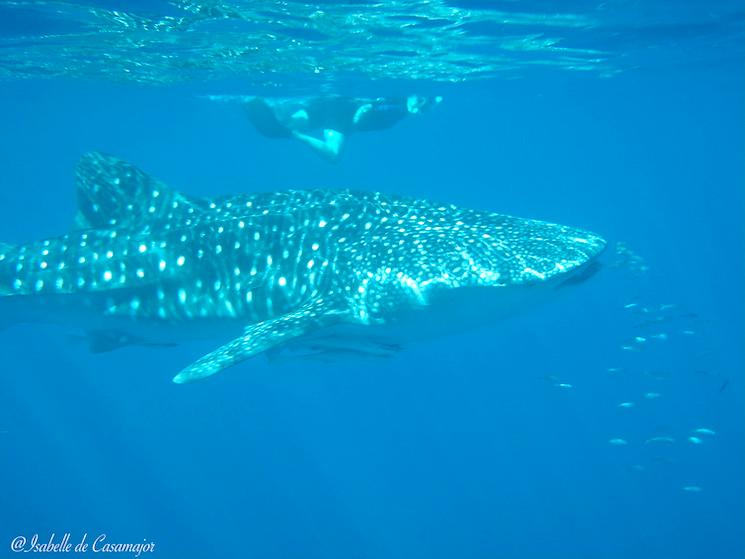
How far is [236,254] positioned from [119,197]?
1.89 m

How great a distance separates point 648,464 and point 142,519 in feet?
69.9

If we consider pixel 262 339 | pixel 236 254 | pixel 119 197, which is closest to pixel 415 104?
pixel 119 197

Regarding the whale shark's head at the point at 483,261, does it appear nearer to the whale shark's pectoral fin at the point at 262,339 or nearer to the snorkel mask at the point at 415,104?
the whale shark's pectoral fin at the point at 262,339

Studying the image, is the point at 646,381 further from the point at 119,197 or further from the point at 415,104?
the point at 119,197

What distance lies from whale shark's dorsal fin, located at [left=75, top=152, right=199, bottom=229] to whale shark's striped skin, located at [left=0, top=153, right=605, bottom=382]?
13mm

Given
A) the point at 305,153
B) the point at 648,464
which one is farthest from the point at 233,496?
the point at 305,153

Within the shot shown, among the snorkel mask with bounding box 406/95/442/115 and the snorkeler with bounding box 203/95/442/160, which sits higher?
the snorkel mask with bounding box 406/95/442/115

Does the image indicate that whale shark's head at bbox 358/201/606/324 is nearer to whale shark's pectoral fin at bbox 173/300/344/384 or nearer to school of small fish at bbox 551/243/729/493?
whale shark's pectoral fin at bbox 173/300/344/384

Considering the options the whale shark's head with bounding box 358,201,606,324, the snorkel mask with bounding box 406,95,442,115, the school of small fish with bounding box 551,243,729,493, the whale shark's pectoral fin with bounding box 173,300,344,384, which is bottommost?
the school of small fish with bounding box 551,243,729,493

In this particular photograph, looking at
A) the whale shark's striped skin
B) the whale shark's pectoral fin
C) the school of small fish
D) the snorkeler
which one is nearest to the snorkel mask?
the snorkeler

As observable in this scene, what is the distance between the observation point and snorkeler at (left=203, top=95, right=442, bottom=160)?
21.8 meters

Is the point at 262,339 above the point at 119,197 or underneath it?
underneath

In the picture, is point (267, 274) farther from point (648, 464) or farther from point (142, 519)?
point (648, 464)

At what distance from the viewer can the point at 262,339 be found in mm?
→ 6195
